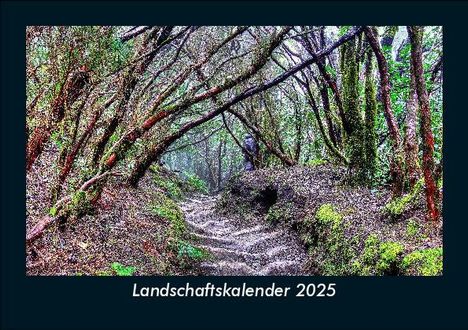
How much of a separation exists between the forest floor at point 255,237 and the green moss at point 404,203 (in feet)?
0.24

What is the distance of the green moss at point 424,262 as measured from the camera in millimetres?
5238

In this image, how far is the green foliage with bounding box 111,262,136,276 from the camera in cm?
611

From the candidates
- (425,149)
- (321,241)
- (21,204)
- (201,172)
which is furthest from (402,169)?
(201,172)

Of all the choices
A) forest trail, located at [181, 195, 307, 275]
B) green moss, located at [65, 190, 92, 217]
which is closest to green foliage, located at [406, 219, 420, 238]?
forest trail, located at [181, 195, 307, 275]

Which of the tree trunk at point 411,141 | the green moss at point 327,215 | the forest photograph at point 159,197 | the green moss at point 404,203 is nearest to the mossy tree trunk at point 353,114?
the forest photograph at point 159,197

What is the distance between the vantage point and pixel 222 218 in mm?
13344

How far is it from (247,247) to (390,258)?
13.3ft

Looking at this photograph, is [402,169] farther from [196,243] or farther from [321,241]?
[196,243]

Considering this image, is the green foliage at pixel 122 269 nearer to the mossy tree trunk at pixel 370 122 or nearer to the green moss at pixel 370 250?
the green moss at pixel 370 250

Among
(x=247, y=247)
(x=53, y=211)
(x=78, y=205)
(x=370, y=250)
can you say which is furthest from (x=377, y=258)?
(x=78, y=205)

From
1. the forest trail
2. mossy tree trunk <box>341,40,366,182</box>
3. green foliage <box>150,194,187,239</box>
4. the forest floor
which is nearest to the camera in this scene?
the forest floor

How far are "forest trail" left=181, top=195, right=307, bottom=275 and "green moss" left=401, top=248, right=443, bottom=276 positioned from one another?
2.62 m

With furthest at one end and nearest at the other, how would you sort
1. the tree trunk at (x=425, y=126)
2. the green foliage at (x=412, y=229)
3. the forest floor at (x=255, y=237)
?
1. the green foliage at (x=412, y=229)
2. the tree trunk at (x=425, y=126)
3. the forest floor at (x=255, y=237)

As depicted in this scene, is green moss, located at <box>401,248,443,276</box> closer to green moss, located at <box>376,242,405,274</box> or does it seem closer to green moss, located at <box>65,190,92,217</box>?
green moss, located at <box>376,242,405,274</box>
